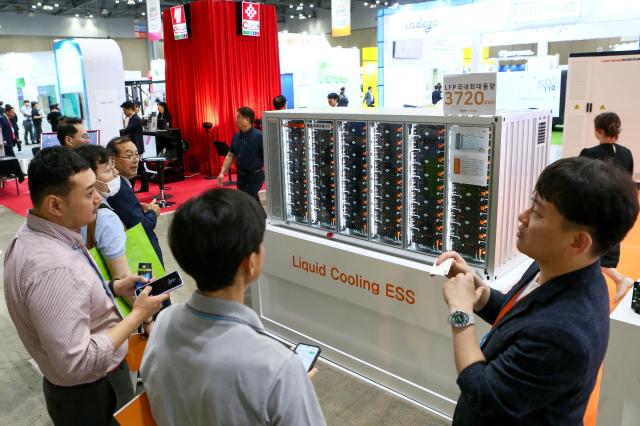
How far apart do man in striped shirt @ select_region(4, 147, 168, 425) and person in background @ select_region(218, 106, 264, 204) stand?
404cm

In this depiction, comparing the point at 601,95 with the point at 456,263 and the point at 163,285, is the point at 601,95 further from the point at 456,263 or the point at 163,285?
the point at 163,285

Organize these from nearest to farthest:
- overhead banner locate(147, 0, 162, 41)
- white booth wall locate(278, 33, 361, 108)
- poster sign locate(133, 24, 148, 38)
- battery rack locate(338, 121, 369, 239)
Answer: battery rack locate(338, 121, 369, 239) → overhead banner locate(147, 0, 162, 41) → white booth wall locate(278, 33, 361, 108) → poster sign locate(133, 24, 148, 38)

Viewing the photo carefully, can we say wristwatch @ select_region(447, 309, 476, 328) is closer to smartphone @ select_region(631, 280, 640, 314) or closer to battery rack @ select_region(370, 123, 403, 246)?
smartphone @ select_region(631, 280, 640, 314)

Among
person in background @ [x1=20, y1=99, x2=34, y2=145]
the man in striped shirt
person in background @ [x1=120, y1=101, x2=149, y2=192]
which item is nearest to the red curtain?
person in background @ [x1=120, y1=101, x2=149, y2=192]

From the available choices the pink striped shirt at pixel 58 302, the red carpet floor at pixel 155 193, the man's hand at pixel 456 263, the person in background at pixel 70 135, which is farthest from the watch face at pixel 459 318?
the red carpet floor at pixel 155 193

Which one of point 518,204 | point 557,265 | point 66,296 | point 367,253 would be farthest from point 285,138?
point 557,265

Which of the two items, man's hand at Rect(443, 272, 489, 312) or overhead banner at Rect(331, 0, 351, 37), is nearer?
man's hand at Rect(443, 272, 489, 312)

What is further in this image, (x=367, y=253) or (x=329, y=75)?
(x=329, y=75)

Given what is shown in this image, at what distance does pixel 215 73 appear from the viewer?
10492 mm

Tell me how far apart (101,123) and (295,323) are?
8357 millimetres

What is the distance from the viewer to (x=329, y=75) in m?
17.5

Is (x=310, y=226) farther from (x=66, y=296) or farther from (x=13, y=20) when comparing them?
(x=13, y=20)

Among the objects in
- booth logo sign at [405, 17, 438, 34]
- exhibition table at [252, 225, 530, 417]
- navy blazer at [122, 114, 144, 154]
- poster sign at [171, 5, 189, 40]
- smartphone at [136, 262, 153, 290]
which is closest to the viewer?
smartphone at [136, 262, 153, 290]

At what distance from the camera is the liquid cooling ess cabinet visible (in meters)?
2.68
